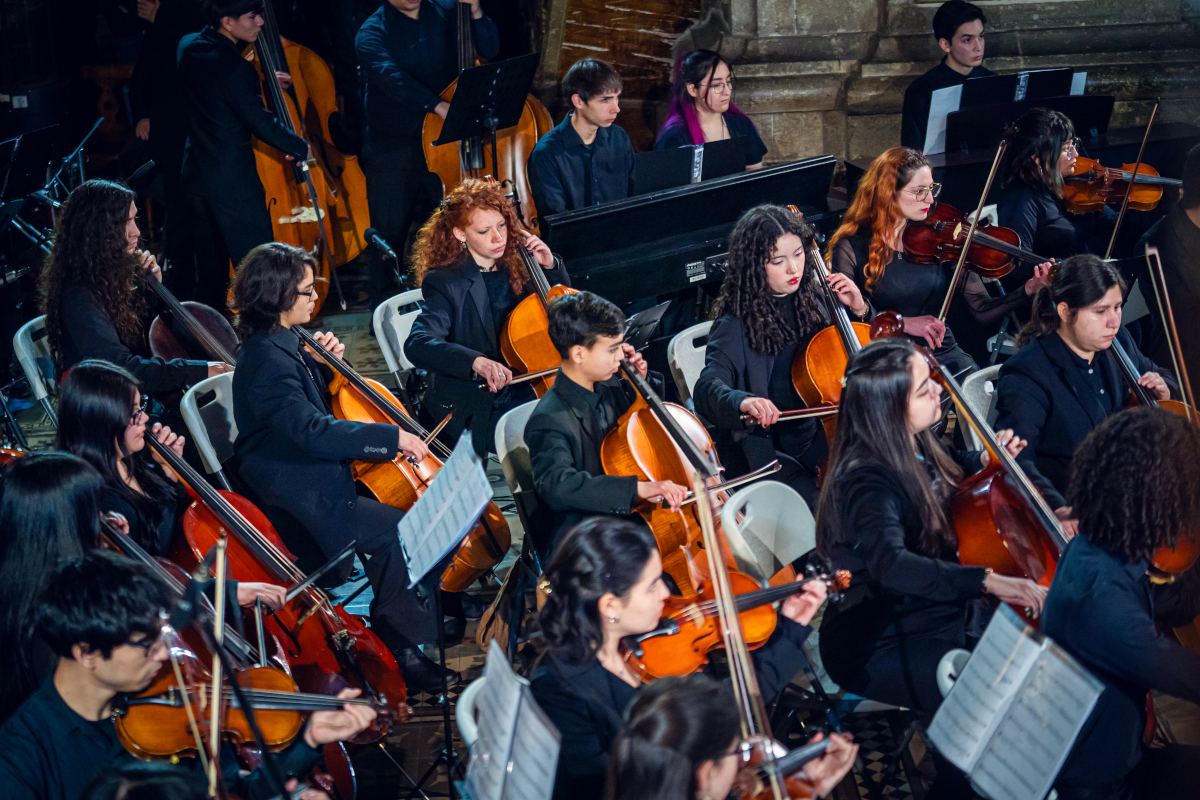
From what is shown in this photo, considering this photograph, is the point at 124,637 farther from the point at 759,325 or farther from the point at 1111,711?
the point at 759,325

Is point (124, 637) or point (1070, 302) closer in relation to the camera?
point (124, 637)

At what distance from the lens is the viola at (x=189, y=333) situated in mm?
3723

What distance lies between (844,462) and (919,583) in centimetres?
34

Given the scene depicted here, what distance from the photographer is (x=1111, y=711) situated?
6.85 feet

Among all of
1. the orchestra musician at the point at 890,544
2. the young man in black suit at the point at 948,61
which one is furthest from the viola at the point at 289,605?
the young man in black suit at the point at 948,61

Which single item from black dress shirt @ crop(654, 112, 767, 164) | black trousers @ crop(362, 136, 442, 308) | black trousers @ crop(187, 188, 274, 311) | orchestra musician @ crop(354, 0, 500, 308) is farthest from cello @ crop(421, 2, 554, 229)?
black trousers @ crop(187, 188, 274, 311)

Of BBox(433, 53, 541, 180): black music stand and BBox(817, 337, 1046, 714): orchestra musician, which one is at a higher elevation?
BBox(433, 53, 541, 180): black music stand

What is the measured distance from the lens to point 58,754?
1952 mm

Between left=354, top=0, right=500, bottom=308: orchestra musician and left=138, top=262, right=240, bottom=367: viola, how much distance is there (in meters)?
1.47

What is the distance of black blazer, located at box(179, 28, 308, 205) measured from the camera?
187 inches

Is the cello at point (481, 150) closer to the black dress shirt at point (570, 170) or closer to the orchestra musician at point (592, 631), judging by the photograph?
the black dress shirt at point (570, 170)

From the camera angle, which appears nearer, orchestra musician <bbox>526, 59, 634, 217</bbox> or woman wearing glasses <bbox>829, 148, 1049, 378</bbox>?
woman wearing glasses <bbox>829, 148, 1049, 378</bbox>

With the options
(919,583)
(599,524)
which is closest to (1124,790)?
(919,583)

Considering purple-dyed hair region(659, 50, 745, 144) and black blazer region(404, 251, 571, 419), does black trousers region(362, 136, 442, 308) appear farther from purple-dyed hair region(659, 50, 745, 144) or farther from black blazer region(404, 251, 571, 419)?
black blazer region(404, 251, 571, 419)
